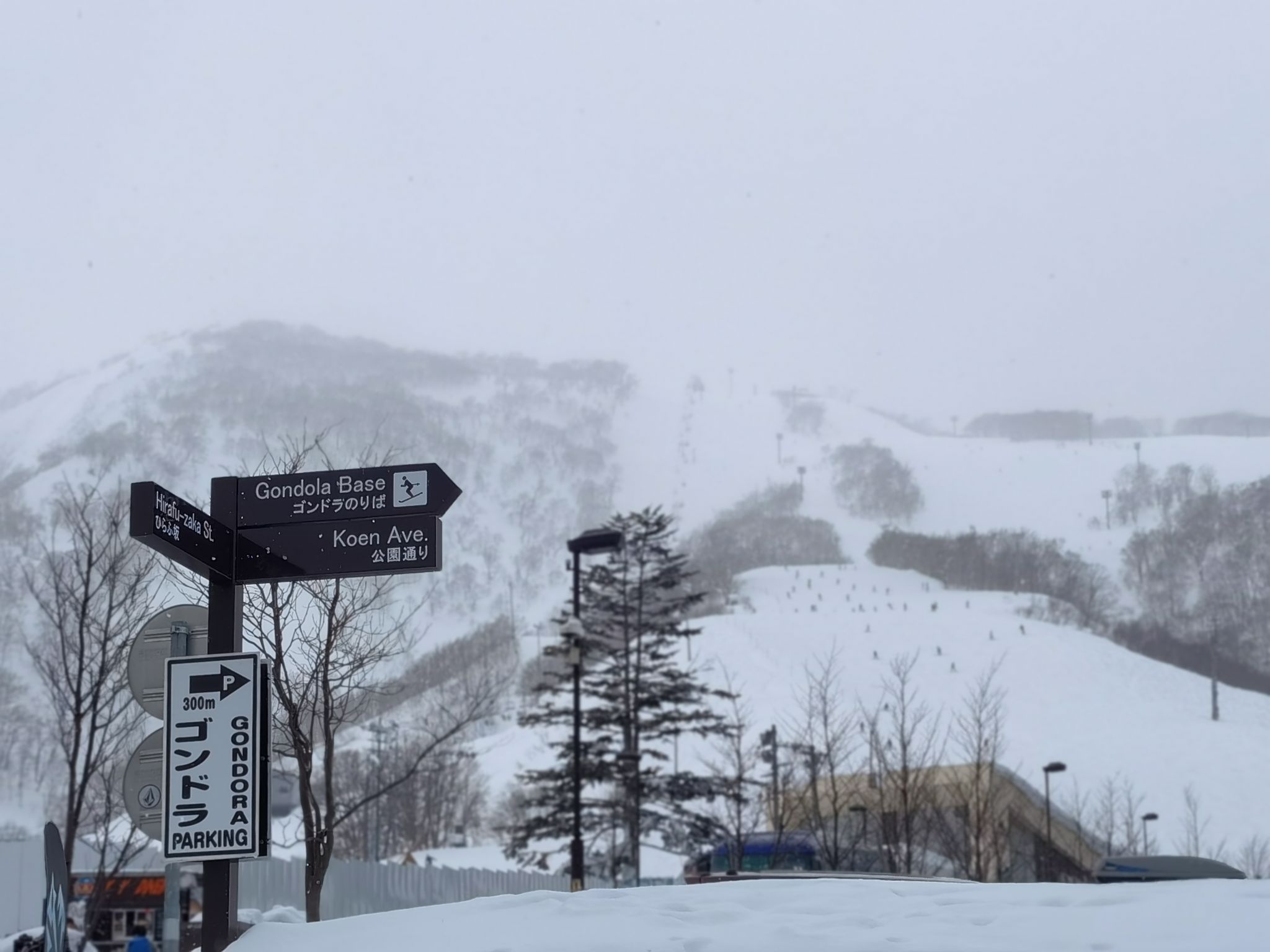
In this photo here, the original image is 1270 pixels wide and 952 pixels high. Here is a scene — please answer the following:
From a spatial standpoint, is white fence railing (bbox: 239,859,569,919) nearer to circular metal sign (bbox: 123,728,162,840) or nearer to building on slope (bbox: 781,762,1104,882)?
building on slope (bbox: 781,762,1104,882)

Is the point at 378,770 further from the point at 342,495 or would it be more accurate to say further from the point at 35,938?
the point at 342,495

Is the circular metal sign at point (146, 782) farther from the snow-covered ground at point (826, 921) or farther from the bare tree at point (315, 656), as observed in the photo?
the bare tree at point (315, 656)

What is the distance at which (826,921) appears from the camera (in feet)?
21.1

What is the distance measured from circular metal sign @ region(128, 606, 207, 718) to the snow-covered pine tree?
30.2 meters

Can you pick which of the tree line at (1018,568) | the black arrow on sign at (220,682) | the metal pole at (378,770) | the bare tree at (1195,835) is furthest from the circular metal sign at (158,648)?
the tree line at (1018,568)

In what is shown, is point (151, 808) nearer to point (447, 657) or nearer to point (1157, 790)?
point (1157, 790)

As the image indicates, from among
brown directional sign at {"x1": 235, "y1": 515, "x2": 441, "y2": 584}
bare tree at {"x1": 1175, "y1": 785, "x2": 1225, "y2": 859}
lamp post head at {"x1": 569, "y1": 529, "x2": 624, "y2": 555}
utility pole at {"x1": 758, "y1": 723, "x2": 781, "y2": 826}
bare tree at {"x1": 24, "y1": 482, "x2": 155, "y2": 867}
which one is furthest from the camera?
bare tree at {"x1": 1175, "y1": 785, "x2": 1225, "y2": 859}

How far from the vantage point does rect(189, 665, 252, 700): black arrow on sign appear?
6.90 metres

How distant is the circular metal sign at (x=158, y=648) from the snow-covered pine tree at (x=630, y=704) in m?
30.2

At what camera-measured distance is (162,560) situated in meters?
16.9

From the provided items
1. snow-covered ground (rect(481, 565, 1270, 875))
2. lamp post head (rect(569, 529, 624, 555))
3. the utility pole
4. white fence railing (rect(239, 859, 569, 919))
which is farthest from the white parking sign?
snow-covered ground (rect(481, 565, 1270, 875))

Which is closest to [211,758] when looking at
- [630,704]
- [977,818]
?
[977,818]

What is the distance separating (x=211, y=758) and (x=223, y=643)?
619 mm

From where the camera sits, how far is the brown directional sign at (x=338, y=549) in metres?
7.38
